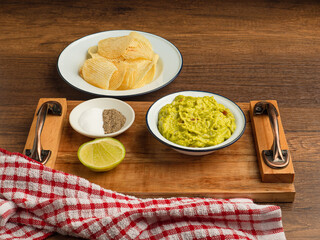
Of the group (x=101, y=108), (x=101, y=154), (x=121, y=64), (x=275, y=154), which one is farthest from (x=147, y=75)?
(x=275, y=154)

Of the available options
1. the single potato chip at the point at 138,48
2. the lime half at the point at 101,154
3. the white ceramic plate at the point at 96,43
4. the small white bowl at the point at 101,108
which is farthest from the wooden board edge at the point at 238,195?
the single potato chip at the point at 138,48

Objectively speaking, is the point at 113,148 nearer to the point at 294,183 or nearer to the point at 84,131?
the point at 84,131

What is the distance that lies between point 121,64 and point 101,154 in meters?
0.53

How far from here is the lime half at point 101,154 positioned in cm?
134

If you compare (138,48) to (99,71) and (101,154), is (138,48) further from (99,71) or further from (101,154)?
(101,154)

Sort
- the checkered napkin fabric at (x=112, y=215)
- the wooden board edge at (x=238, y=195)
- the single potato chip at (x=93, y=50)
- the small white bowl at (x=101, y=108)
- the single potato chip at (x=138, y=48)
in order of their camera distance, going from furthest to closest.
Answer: the single potato chip at (x=93, y=50) < the single potato chip at (x=138, y=48) < the small white bowl at (x=101, y=108) < the wooden board edge at (x=238, y=195) < the checkered napkin fabric at (x=112, y=215)

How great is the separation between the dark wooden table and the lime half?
32cm

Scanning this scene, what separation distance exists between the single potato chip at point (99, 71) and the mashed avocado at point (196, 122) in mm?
349

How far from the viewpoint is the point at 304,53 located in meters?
2.04

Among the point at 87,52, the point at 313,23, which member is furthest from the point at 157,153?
the point at 313,23

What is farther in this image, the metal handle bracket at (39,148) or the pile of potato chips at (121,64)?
the pile of potato chips at (121,64)

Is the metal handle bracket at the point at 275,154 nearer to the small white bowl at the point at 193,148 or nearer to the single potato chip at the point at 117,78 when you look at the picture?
the small white bowl at the point at 193,148

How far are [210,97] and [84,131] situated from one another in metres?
0.46

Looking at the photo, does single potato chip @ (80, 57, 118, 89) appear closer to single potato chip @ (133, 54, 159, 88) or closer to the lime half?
single potato chip @ (133, 54, 159, 88)
